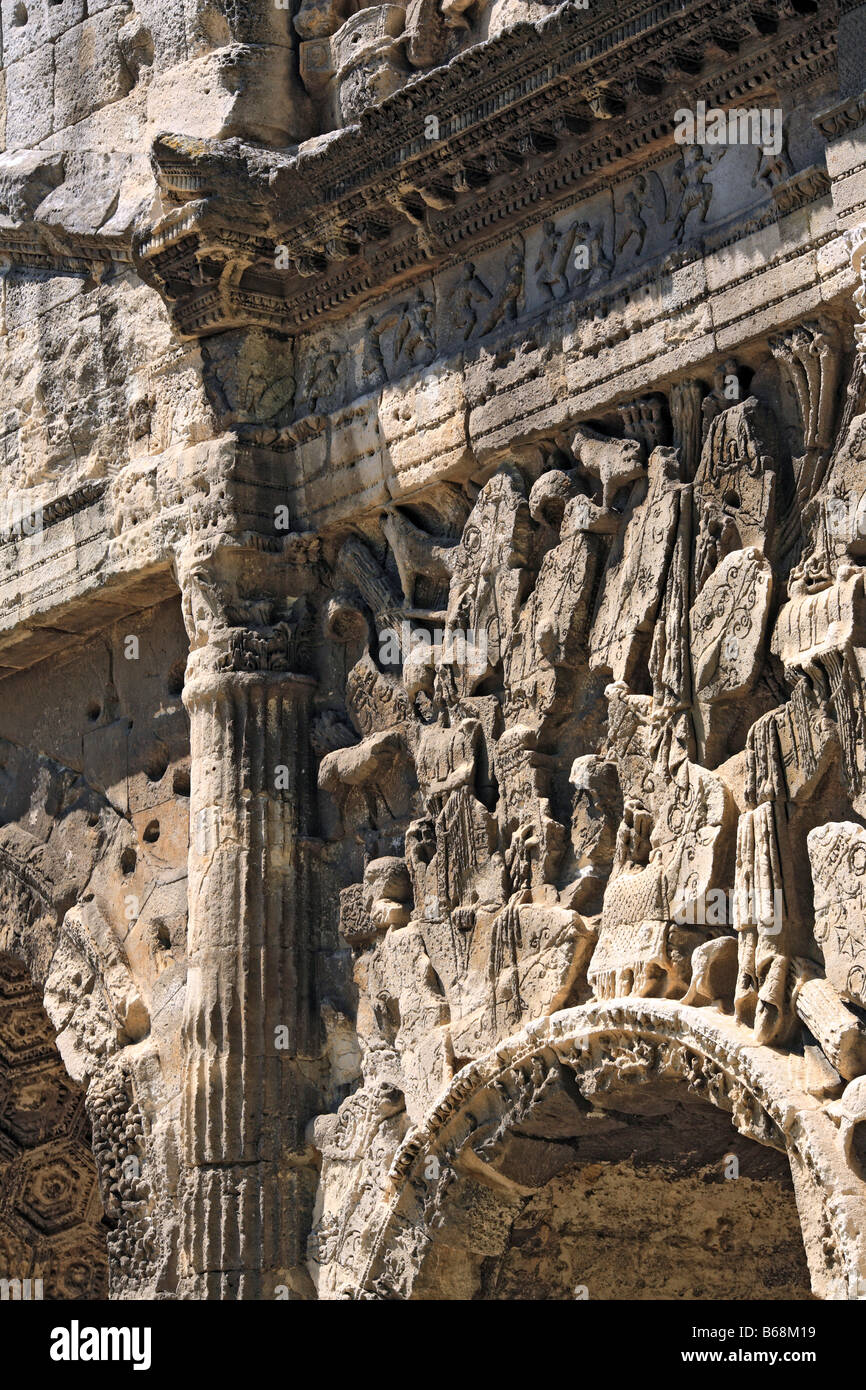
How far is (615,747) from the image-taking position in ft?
24.8

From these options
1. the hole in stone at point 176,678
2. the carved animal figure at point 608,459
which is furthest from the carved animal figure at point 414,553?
the hole in stone at point 176,678

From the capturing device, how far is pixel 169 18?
383 inches

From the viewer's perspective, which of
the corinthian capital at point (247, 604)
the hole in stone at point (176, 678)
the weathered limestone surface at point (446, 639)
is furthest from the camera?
the hole in stone at point (176, 678)

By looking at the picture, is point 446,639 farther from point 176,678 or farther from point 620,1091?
point 620,1091

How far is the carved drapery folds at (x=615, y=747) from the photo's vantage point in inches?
269

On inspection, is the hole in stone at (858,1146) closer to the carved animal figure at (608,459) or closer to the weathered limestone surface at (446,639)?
the weathered limestone surface at (446,639)

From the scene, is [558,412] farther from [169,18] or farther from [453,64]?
[169,18]

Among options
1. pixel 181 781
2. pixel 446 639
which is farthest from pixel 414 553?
pixel 181 781

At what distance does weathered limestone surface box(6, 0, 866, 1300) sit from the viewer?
23.1 feet

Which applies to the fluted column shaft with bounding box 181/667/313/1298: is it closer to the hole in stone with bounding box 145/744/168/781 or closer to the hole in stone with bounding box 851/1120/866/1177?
the hole in stone with bounding box 145/744/168/781

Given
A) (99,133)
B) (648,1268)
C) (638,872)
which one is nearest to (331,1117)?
(648,1268)

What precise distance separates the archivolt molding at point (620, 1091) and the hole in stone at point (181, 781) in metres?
1.90

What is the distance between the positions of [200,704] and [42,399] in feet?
6.70

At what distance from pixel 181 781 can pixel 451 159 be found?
2620mm
